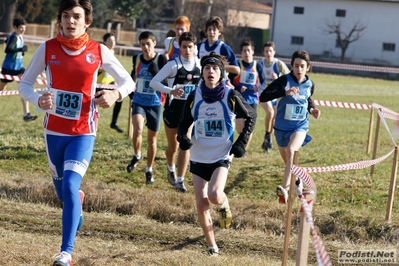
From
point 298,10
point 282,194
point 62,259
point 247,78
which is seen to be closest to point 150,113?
point 282,194

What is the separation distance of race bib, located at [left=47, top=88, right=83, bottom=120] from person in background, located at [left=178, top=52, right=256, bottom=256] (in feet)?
4.69

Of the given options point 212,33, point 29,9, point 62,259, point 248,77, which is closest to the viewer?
point 62,259

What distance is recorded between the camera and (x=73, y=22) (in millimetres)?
5660

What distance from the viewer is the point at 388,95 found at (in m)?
31.1

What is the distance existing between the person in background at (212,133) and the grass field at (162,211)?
58cm

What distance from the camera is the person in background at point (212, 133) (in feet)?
22.4

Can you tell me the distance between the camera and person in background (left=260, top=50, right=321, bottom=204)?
8.89m

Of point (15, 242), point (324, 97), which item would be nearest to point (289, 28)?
point (324, 97)

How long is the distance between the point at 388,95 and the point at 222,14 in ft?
115

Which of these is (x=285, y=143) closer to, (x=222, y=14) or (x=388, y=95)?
(x=388, y=95)

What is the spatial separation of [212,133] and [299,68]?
244cm

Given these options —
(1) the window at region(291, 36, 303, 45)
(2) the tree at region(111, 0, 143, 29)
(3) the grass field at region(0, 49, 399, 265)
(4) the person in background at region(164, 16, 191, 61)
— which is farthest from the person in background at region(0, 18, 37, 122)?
(1) the window at region(291, 36, 303, 45)

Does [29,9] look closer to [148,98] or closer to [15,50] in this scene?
[15,50]

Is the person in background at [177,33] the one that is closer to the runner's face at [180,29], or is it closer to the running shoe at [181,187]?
the runner's face at [180,29]
